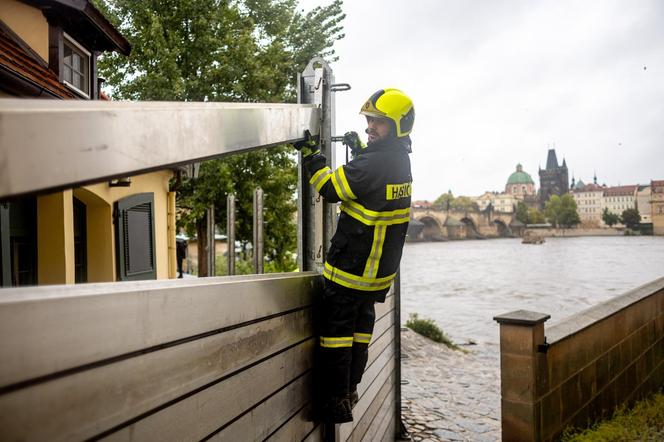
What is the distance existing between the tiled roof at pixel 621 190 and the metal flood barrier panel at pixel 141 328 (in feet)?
532

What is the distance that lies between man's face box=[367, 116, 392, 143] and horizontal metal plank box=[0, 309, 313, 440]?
1.20 m

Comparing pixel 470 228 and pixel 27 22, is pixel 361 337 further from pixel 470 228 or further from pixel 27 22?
pixel 470 228

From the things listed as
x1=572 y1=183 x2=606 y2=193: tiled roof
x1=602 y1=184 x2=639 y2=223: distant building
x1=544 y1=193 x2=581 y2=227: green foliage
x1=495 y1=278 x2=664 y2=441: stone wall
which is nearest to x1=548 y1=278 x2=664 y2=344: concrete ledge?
x1=495 y1=278 x2=664 y2=441: stone wall

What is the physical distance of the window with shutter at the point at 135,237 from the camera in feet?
27.7

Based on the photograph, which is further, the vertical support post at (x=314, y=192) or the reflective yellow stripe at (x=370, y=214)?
the vertical support post at (x=314, y=192)

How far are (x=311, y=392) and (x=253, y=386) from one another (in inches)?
25.8

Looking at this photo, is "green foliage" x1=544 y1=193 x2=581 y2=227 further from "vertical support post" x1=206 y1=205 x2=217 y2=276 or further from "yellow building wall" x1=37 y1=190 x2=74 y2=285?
"yellow building wall" x1=37 y1=190 x2=74 y2=285

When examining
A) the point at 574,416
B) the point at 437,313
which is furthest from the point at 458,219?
the point at 574,416

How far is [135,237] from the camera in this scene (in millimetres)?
9094

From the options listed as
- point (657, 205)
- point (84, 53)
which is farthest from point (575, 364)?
point (657, 205)

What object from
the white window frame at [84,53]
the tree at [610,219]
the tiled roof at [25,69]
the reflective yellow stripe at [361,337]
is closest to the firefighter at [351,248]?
the reflective yellow stripe at [361,337]

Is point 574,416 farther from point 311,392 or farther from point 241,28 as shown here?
point 241,28

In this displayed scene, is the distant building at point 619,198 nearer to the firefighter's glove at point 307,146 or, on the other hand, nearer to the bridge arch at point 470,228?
the bridge arch at point 470,228

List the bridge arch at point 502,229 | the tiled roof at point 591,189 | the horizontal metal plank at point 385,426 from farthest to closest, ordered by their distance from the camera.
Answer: the tiled roof at point 591,189, the bridge arch at point 502,229, the horizontal metal plank at point 385,426
